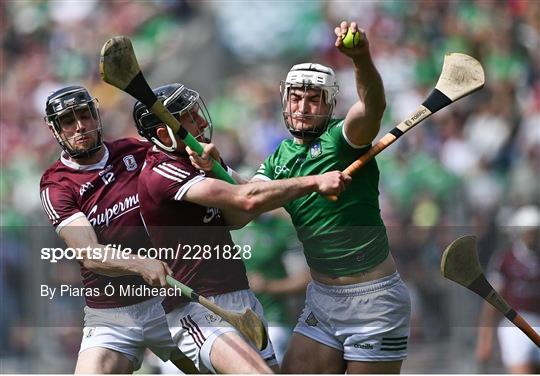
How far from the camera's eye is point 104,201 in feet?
18.8

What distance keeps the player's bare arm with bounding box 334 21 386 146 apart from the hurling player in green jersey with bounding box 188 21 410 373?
0.15 metres

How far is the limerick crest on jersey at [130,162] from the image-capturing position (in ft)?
19.1

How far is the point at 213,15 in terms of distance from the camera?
1264 cm

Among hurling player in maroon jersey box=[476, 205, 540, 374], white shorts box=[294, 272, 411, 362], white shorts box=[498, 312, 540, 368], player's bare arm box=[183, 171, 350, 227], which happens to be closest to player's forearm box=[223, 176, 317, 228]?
player's bare arm box=[183, 171, 350, 227]

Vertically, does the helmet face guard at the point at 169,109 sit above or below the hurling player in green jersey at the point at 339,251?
above

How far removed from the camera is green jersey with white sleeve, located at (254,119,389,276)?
5.39 metres

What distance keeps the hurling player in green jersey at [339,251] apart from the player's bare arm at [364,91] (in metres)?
0.15

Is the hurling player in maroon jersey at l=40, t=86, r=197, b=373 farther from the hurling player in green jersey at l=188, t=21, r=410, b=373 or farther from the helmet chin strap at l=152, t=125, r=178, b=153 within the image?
the hurling player in green jersey at l=188, t=21, r=410, b=373

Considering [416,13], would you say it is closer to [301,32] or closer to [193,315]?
[301,32]

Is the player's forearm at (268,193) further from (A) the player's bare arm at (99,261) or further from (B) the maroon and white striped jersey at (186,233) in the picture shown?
(A) the player's bare arm at (99,261)

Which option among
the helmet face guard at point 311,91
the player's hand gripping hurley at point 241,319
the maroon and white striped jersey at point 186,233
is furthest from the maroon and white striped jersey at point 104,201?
the helmet face guard at point 311,91

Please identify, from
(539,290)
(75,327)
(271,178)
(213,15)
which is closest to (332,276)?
(271,178)

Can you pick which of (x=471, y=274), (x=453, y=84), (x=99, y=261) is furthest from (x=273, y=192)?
(x=471, y=274)

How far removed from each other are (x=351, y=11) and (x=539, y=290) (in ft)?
15.1
